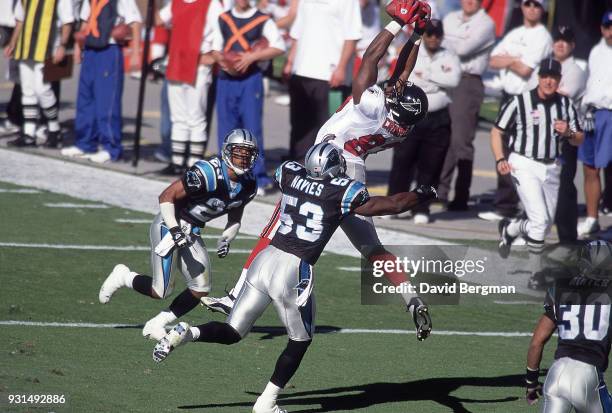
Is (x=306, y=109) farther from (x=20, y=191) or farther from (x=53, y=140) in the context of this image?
(x=53, y=140)

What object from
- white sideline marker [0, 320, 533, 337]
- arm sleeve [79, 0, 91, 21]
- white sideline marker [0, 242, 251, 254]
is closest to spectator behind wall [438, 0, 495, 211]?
white sideline marker [0, 242, 251, 254]

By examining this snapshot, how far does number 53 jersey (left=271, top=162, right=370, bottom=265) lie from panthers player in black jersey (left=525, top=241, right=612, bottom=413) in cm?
125

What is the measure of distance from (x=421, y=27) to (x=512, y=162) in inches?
101

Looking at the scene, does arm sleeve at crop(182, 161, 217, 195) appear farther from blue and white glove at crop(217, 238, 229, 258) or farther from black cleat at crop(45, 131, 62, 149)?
black cleat at crop(45, 131, 62, 149)

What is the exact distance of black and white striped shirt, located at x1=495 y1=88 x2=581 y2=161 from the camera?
11062 mm

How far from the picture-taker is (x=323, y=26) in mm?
13102

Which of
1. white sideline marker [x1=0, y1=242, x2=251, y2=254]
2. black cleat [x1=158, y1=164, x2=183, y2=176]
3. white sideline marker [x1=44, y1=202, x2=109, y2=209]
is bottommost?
white sideline marker [x1=44, y1=202, x2=109, y2=209]

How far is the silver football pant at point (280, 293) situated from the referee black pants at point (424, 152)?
5.67m

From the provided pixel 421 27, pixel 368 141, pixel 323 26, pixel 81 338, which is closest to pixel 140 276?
pixel 81 338

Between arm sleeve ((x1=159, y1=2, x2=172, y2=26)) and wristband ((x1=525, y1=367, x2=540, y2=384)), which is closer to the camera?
wristband ((x1=525, y1=367, x2=540, y2=384))

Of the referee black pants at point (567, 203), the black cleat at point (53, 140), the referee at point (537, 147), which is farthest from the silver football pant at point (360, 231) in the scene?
the black cleat at point (53, 140)

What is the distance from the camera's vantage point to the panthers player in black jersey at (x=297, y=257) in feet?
23.7

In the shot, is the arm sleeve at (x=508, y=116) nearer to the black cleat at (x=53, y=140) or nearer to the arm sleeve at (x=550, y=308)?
the arm sleeve at (x=550, y=308)

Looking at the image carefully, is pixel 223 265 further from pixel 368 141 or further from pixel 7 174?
pixel 7 174
